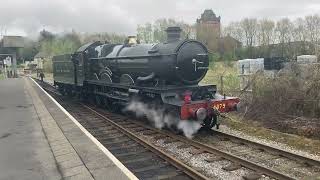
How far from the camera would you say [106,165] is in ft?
24.1

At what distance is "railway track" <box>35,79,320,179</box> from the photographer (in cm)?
724

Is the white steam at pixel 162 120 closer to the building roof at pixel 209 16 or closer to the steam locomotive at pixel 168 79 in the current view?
the steam locomotive at pixel 168 79

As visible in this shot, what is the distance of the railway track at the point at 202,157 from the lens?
23.8 feet

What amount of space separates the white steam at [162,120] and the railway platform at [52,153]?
214cm

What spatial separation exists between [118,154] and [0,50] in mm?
86215

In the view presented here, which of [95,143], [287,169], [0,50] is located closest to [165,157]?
[95,143]

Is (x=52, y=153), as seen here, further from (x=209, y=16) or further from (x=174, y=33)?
(x=209, y=16)

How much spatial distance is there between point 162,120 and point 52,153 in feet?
13.2

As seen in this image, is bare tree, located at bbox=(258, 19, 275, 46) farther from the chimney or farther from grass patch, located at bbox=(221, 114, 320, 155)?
the chimney

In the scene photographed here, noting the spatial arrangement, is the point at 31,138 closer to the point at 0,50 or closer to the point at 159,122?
the point at 159,122

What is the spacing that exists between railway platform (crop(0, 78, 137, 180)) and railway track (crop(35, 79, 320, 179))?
0.67 meters

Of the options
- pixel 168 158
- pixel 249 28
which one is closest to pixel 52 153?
pixel 168 158

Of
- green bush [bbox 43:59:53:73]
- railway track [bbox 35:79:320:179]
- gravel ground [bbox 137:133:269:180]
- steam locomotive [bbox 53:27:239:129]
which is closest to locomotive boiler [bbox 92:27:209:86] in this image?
steam locomotive [bbox 53:27:239:129]

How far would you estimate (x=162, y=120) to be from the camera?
11.8 m
